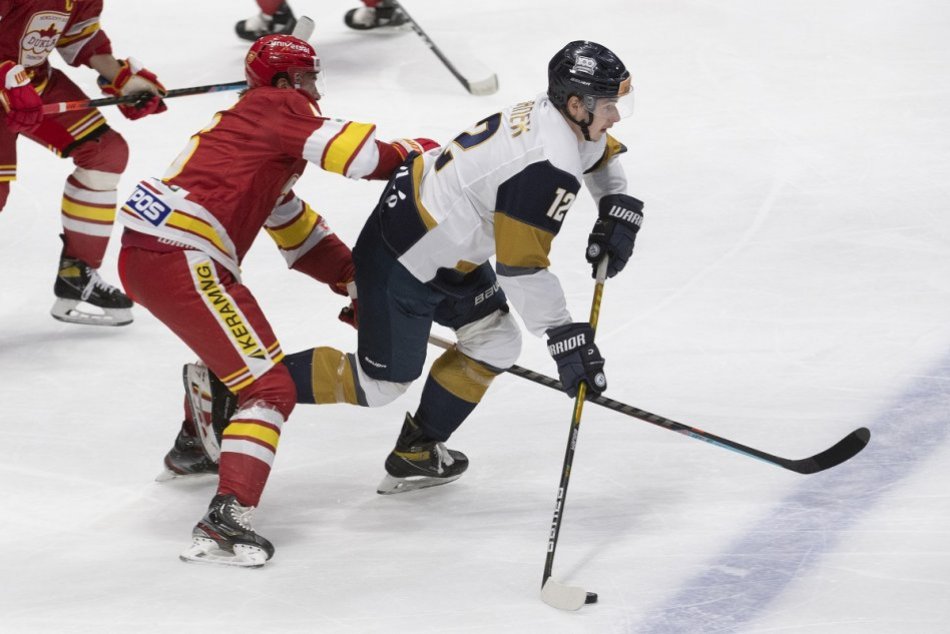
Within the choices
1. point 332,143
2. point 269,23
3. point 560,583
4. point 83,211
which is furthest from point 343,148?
point 269,23

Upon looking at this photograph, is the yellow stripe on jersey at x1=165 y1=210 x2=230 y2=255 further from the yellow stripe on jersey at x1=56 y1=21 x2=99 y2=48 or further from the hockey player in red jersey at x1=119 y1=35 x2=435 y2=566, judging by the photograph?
the yellow stripe on jersey at x1=56 y1=21 x2=99 y2=48

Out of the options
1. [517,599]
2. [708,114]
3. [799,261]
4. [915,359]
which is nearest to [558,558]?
[517,599]

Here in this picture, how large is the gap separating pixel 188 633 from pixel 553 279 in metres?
1.03

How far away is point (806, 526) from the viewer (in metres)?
3.02

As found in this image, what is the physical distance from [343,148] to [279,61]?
0.29 m

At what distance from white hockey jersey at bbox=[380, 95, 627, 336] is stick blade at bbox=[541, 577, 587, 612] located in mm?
556

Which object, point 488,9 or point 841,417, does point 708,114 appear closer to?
point 488,9

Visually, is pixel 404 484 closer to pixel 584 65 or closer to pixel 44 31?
pixel 584 65

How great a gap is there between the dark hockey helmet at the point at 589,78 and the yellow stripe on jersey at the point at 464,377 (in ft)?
A: 2.27

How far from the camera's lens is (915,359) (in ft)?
12.7

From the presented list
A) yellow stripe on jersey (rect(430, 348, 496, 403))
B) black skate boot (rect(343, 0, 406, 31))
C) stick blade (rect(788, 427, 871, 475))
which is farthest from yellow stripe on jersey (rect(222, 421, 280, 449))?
black skate boot (rect(343, 0, 406, 31))

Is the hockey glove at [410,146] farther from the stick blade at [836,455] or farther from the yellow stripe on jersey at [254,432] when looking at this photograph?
the stick blade at [836,455]

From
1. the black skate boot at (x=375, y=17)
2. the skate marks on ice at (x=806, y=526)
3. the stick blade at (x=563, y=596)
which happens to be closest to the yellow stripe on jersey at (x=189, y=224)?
the stick blade at (x=563, y=596)

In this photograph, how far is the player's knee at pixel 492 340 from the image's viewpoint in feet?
10.6
